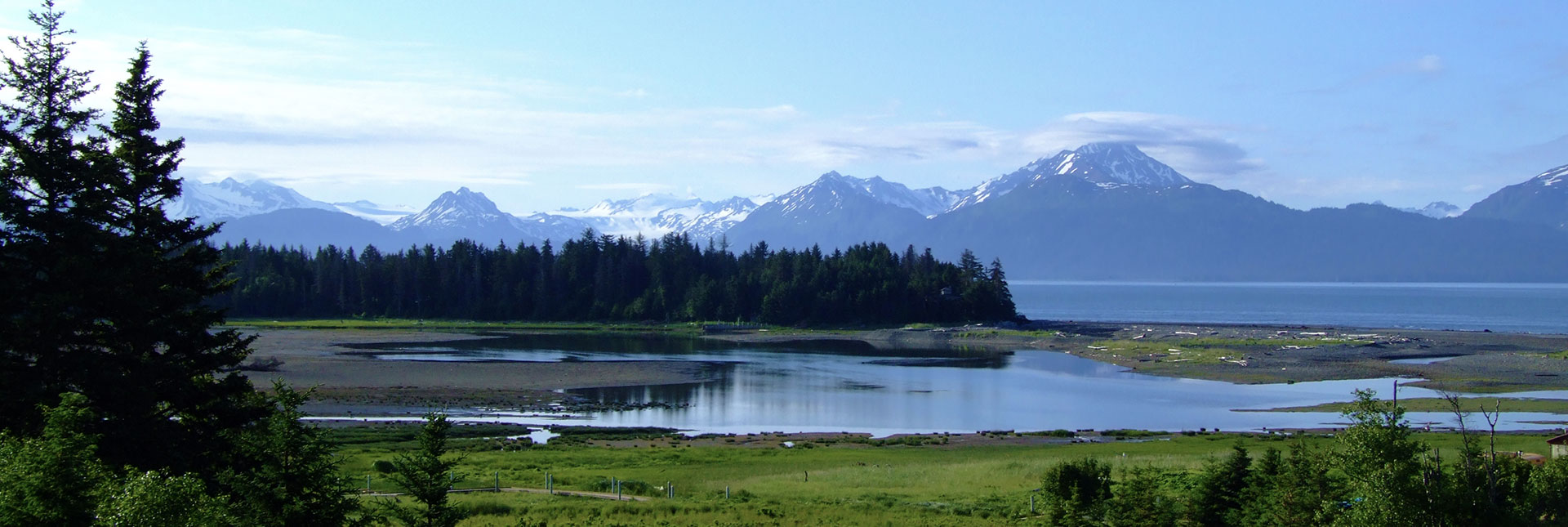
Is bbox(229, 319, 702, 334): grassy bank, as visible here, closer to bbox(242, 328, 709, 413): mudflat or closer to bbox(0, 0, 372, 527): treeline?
bbox(242, 328, 709, 413): mudflat

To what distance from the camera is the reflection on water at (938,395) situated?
6712 centimetres

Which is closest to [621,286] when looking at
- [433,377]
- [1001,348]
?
[1001,348]

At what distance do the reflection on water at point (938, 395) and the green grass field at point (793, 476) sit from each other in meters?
10.2

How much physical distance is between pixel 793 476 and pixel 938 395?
3879 centimetres

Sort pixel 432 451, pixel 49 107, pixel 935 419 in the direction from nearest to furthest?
1. pixel 432 451
2. pixel 49 107
3. pixel 935 419

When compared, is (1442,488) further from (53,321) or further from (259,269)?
(259,269)

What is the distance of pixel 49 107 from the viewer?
26906mm

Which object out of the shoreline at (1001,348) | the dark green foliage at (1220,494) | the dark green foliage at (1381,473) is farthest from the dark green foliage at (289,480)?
the shoreline at (1001,348)

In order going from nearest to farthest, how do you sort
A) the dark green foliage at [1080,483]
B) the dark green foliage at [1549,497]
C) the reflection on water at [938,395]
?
1. the dark green foliage at [1549,497]
2. the dark green foliage at [1080,483]
3. the reflection on water at [938,395]

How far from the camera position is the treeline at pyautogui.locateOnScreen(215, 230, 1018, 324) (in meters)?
168

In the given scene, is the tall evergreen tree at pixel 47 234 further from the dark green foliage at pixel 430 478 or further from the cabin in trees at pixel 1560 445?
the cabin in trees at pixel 1560 445

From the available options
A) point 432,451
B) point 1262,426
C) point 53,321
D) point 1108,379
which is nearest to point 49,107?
point 53,321

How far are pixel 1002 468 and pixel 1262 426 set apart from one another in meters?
26.5

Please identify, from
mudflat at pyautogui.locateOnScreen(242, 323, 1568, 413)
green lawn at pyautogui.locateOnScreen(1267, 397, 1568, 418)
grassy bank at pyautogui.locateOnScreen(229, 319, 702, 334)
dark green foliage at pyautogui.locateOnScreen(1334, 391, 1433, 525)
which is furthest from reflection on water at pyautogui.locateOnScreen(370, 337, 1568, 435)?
grassy bank at pyautogui.locateOnScreen(229, 319, 702, 334)
